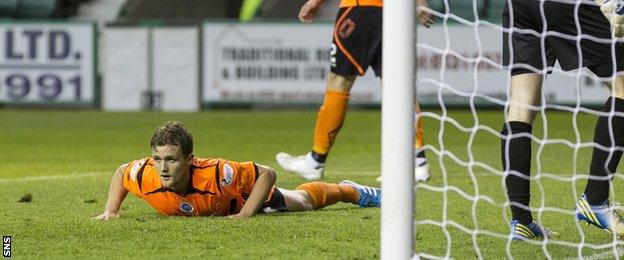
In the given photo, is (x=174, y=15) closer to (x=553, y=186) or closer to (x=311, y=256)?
(x=553, y=186)

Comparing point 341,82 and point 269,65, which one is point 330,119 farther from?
point 269,65

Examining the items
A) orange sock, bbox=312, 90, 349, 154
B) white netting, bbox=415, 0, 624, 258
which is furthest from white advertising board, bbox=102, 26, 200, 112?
orange sock, bbox=312, 90, 349, 154

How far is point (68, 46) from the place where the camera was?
17.6 meters

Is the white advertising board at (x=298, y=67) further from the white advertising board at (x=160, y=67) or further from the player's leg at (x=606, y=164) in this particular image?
the player's leg at (x=606, y=164)

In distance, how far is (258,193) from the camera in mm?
6121

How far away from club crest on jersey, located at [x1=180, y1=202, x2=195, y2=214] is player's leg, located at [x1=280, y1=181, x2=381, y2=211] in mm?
517

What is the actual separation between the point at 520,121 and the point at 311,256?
1154 millimetres

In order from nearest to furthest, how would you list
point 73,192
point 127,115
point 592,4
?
point 592,4 < point 73,192 < point 127,115

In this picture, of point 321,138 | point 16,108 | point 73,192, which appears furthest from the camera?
point 16,108

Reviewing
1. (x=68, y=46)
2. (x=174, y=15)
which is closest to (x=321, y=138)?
(x=68, y=46)

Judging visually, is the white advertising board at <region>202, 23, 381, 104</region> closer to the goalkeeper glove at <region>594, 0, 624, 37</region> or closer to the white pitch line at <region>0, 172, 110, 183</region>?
the white pitch line at <region>0, 172, 110, 183</region>

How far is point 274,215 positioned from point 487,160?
4117 millimetres

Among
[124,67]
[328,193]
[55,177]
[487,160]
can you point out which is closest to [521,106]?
[328,193]

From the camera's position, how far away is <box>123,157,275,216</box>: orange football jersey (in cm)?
604
